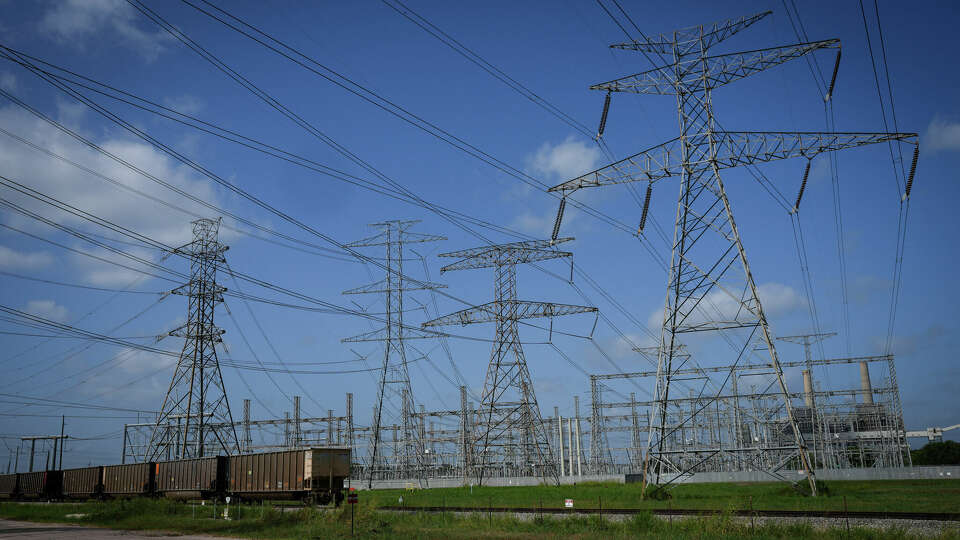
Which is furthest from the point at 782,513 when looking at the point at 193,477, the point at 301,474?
the point at 193,477

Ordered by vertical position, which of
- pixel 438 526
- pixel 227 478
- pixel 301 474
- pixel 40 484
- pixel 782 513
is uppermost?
pixel 301 474

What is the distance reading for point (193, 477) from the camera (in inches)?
1371

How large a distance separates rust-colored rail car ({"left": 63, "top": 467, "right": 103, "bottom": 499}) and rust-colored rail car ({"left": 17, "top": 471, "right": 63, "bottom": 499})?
1.25 meters

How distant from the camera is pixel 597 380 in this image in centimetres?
7200

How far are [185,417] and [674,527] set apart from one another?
3203 centimetres

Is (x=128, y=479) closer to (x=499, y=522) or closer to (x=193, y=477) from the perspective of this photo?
(x=193, y=477)

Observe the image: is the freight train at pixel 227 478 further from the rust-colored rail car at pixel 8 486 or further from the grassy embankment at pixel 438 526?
the rust-colored rail car at pixel 8 486

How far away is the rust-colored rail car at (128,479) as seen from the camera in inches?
1529

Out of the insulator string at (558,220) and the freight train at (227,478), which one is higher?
the insulator string at (558,220)

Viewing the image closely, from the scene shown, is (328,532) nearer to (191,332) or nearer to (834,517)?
(834,517)

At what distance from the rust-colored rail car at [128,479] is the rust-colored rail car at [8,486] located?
1741 cm

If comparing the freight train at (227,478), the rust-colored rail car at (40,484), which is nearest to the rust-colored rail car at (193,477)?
the freight train at (227,478)

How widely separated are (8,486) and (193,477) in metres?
31.6

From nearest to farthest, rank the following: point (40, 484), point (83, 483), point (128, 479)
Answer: point (128, 479) < point (83, 483) < point (40, 484)
